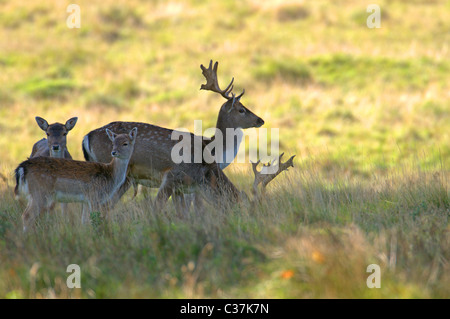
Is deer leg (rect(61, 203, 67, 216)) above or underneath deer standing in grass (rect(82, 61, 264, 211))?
underneath

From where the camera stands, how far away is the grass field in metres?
5.46

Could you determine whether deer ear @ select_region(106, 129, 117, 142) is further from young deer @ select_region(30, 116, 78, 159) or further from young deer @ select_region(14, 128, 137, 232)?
young deer @ select_region(30, 116, 78, 159)

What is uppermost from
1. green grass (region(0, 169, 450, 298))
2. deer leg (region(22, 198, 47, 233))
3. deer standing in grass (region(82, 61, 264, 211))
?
deer standing in grass (region(82, 61, 264, 211))

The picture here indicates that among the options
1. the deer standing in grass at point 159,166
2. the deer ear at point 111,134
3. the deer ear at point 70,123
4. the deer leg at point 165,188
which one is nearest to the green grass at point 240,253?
the deer leg at point 165,188

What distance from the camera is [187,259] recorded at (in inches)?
227

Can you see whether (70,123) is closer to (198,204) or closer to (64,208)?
(64,208)

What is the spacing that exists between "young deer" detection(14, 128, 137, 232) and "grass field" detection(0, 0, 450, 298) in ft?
0.83

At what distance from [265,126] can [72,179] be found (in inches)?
419

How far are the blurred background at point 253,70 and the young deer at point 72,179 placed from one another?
4.01m

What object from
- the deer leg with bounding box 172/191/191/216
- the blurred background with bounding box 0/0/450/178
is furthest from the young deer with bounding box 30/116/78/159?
the blurred background with bounding box 0/0/450/178
